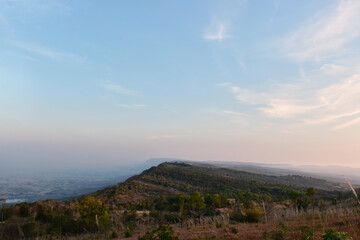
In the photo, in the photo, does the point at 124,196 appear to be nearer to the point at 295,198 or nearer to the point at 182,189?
the point at 182,189

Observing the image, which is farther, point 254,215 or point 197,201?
point 197,201

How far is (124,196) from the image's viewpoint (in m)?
37.5

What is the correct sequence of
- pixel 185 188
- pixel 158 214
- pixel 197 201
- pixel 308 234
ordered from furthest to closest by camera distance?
pixel 185 188, pixel 197 201, pixel 158 214, pixel 308 234

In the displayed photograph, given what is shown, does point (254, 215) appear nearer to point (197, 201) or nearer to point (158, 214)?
point (158, 214)

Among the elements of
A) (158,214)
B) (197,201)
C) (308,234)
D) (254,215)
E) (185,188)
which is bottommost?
(185,188)

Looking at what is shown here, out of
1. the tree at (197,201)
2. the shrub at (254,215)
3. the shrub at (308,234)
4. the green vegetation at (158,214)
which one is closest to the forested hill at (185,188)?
the green vegetation at (158,214)

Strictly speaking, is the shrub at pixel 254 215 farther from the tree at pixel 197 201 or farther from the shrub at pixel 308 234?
the tree at pixel 197 201

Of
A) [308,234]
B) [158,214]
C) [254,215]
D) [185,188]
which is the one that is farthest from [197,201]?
[185,188]

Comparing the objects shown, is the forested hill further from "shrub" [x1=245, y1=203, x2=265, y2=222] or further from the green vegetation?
"shrub" [x1=245, y1=203, x2=265, y2=222]

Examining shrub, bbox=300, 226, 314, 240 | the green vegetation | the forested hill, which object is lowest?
the forested hill

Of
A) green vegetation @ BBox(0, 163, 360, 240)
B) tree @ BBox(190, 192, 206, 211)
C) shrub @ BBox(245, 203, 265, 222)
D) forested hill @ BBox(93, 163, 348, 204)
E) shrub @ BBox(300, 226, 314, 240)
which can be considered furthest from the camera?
forested hill @ BBox(93, 163, 348, 204)

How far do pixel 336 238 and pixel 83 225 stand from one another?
61.7 ft

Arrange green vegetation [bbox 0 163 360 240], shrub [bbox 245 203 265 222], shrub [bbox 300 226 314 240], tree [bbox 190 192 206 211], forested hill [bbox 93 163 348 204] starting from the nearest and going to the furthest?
shrub [bbox 300 226 314 240] → green vegetation [bbox 0 163 360 240] → shrub [bbox 245 203 265 222] → tree [bbox 190 192 206 211] → forested hill [bbox 93 163 348 204]

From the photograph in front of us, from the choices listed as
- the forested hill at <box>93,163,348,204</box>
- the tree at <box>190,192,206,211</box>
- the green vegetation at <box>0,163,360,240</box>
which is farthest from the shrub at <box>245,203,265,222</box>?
the forested hill at <box>93,163,348,204</box>
